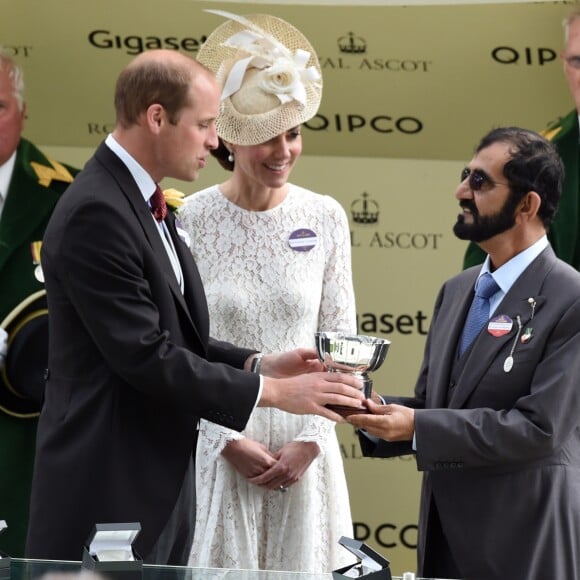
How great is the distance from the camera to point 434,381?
3.27 metres

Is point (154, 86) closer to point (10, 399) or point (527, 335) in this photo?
point (527, 335)

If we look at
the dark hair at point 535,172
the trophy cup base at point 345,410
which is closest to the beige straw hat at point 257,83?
the dark hair at point 535,172

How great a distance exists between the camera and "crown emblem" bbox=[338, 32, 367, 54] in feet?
15.5

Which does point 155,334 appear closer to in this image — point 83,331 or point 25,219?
point 83,331

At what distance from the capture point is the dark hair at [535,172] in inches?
127

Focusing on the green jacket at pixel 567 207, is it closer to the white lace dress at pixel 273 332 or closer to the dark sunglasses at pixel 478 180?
the white lace dress at pixel 273 332

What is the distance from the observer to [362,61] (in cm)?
478

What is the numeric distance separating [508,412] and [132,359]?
882 mm

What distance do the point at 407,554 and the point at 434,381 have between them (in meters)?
1.82

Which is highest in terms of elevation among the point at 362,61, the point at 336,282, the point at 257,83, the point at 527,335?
the point at 362,61

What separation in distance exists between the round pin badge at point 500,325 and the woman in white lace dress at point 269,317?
2.51 feet

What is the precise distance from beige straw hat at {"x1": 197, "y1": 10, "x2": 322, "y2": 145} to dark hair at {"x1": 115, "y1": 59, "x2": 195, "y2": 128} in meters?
0.80

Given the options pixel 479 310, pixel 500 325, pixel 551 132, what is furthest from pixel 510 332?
pixel 551 132

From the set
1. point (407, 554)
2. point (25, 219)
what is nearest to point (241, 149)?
point (25, 219)
